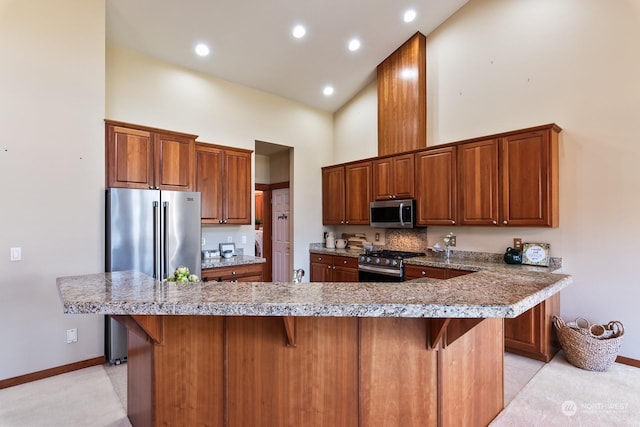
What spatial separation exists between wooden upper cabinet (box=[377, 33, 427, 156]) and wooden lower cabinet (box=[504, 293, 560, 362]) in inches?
99.0

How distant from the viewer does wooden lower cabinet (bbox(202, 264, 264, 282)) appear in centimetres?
392

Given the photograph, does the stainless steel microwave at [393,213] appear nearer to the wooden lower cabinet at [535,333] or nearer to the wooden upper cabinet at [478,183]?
the wooden upper cabinet at [478,183]

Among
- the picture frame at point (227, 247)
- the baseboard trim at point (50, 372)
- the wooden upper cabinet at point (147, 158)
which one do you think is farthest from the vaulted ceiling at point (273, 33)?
the baseboard trim at point (50, 372)

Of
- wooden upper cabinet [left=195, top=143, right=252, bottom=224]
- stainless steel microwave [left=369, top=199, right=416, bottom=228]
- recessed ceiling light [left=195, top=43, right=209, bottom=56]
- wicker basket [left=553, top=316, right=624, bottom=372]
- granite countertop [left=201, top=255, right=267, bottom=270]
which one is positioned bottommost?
wicker basket [left=553, top=316, right=624, bottom=372]

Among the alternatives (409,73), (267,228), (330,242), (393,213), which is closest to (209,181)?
(267,228)

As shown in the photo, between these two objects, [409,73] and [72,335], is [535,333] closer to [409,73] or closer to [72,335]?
[409,73]

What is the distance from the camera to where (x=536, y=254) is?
3.62 metres

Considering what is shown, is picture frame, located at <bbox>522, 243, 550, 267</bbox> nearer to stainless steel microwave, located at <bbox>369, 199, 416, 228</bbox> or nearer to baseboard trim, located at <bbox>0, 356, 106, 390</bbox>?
stainless steel microwave, located at <bbox>369, 199, 416, 228</bbox>

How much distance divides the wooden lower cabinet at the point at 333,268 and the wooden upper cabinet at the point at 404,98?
1840 millimetres

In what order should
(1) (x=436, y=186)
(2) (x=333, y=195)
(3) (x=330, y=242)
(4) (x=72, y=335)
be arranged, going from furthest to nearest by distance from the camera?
(3) (x=330, y=242) → (2) (x=333, y=195) → (1) (x=436, y=186) → (4) (x=72, y=335)

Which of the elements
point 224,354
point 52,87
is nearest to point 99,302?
point 224,354

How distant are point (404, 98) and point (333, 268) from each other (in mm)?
2902

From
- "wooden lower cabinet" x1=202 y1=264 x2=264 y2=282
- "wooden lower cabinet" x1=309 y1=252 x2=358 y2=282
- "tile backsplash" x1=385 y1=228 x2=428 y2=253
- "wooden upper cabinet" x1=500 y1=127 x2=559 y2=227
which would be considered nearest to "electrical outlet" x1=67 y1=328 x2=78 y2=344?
"wooden lower cabinet" x1=202 y1=264 x2=264 y2=282

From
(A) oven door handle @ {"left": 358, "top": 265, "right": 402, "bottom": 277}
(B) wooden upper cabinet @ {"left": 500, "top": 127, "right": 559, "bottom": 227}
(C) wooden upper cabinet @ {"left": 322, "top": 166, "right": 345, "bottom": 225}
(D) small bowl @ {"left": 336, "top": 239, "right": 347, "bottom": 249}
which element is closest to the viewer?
(B) wooden upper cabinet @ {"left": 500, "top": 127, "right": 559, "bottom": 227}
